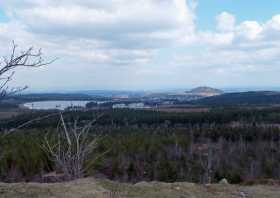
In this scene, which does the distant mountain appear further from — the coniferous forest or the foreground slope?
the foreground slope

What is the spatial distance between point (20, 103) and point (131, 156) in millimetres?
92496

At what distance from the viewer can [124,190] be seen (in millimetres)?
7961

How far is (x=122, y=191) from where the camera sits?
7.90 m

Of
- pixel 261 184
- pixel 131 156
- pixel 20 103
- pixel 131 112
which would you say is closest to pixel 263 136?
pixel 131 156

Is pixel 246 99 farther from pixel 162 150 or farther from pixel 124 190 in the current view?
pixel 124 190

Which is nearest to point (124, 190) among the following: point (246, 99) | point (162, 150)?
point (162, 150)

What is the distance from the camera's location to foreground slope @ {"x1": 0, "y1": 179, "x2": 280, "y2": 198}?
7602 mm

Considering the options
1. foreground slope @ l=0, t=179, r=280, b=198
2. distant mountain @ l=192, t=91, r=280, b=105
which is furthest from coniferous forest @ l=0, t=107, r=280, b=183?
distant mountain @ l=192, t=91, r=280, b=105

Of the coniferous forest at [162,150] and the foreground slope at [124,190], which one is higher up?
the foreground slope at [124,190]

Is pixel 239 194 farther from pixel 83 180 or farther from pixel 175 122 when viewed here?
pixel 175 122

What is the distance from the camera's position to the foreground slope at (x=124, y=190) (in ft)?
24.9


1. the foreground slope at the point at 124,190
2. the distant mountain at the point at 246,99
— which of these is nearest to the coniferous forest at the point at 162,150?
the foreground slope at the point at 124,190

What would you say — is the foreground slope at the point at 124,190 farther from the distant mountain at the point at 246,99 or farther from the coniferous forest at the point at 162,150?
the distant mountain at the point at 246,99

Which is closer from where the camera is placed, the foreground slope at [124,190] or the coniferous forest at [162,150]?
the foreground slope at [124,190]
